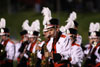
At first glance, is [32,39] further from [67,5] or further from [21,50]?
[67,5]

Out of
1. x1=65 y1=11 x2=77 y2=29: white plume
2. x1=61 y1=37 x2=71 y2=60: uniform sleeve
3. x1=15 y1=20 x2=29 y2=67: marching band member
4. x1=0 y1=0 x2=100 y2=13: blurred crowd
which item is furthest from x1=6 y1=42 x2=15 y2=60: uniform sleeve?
x1=0 y1=0 x2=100 y2=13: blurred crowd

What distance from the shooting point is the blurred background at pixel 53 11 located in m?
26.9

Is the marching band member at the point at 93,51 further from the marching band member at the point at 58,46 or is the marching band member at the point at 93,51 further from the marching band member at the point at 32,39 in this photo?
the marching band member at the point at 58,46

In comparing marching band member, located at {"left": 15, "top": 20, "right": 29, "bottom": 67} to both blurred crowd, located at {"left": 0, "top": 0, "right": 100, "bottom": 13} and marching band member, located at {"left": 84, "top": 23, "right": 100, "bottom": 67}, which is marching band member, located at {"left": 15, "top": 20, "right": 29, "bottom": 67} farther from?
blurred crowd, located at {"left": 0, "top": 0, "right": 100, "bottom": 13}

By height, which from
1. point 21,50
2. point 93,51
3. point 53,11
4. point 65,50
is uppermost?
point 53,11

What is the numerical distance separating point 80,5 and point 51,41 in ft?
64.1

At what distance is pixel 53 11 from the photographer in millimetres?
31750

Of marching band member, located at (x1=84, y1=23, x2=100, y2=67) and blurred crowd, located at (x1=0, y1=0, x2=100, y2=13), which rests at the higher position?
blurred crowd, located at (x1=0, y1=0, x2=100, y2=13)

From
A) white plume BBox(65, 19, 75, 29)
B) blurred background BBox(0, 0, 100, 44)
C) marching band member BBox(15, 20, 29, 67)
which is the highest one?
blurred background BBox(0, 0, 100, 44)

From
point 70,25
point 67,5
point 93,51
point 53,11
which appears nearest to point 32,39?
point 70,25

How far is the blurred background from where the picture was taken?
2687cm

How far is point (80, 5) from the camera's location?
30.4 metres

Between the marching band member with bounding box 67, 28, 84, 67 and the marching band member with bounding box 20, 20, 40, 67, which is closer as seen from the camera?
the marching band member with bounding box 67, 28, 84, 67

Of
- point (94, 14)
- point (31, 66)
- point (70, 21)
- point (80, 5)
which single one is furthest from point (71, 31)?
point (80, 5)
